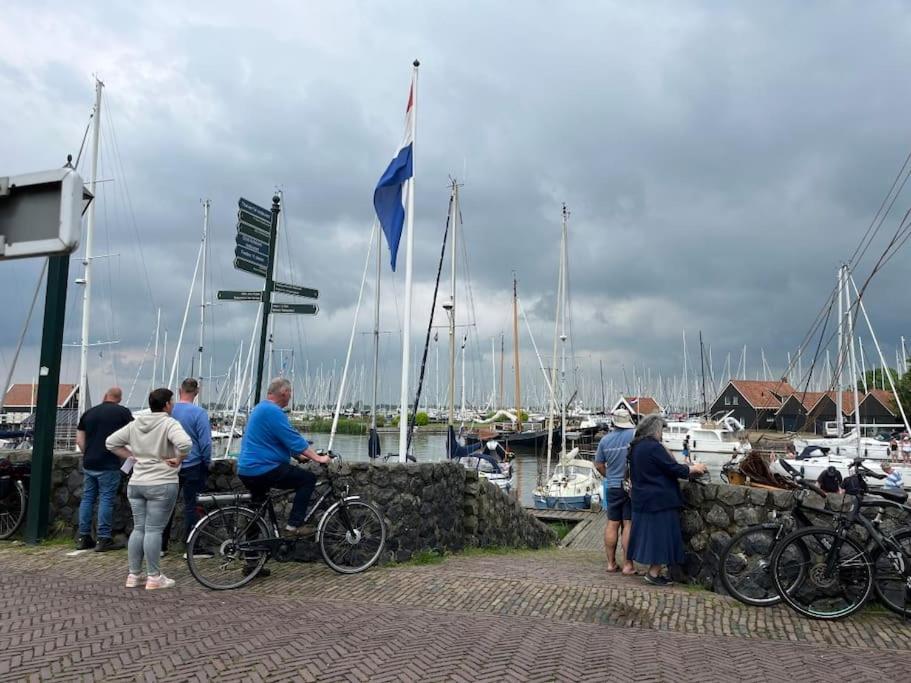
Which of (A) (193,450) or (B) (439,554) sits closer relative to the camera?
(A) (193,450)

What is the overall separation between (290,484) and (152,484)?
3.77 ft

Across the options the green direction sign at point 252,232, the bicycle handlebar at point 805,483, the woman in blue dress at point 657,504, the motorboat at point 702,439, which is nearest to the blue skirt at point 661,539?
the woman in blue dress at point 657,504

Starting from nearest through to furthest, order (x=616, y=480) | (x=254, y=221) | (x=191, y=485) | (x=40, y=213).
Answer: (x=40, y=213) < (x=191, y=485) < (x=616, y=480) < (x=254, y=221)

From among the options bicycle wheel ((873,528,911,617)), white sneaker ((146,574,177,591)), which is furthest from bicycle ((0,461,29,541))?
bicycle wheel ((873,528,911,617))

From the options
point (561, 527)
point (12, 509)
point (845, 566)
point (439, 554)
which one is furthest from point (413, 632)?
point (561, 527)

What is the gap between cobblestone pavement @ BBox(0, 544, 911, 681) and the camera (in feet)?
12.9

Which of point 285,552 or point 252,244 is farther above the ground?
point 252,244

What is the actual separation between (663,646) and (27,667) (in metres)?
3.91

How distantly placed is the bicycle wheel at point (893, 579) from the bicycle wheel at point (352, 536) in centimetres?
422

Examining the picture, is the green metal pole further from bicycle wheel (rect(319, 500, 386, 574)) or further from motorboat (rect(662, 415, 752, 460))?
motorboat (rect(662, 415, 752, 460))

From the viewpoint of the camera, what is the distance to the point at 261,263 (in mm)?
8492

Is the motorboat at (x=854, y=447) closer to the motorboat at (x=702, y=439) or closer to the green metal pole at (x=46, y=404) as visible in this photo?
the motorboat at (x=702, y=439)

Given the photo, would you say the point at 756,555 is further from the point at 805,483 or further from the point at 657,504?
the point at 657,504

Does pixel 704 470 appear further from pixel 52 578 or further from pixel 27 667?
pixel 52 578
